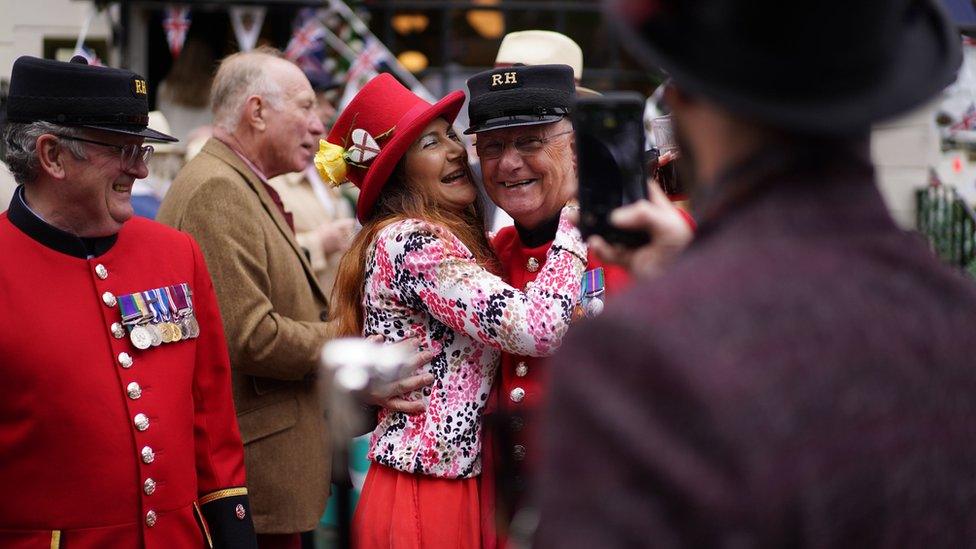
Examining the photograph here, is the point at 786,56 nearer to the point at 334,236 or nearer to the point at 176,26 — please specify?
the point at 334,236

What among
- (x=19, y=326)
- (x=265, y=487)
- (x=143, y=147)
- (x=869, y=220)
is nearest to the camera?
(x=869, y=220)

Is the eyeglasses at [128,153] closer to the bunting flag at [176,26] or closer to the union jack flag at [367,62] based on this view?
the union jack flag at [367,62]

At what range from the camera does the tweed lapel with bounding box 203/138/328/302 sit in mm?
4363

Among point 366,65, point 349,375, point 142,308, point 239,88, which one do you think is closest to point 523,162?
point 142,308

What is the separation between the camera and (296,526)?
13.9 feet

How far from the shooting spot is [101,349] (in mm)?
3098

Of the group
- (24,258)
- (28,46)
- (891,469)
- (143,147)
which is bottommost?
(891,469)

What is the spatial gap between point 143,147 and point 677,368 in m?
2.50

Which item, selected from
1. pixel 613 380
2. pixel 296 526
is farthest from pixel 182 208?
pixel 613 380

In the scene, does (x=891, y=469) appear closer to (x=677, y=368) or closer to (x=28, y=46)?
(x=677, y=368)

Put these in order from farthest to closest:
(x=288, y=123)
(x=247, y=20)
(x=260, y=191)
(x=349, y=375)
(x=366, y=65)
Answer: (x=247, y=20) < (x=366, y=65) < (x=288, y=123) < (x=260, y=191) < (x=349, y=375)

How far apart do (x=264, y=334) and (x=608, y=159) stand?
2250 mm

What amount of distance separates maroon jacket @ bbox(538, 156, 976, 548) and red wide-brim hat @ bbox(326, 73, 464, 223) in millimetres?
2113

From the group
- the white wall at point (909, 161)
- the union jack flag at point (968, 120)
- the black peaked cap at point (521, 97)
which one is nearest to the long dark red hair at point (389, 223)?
the black peaked cap at point (521, 97)
